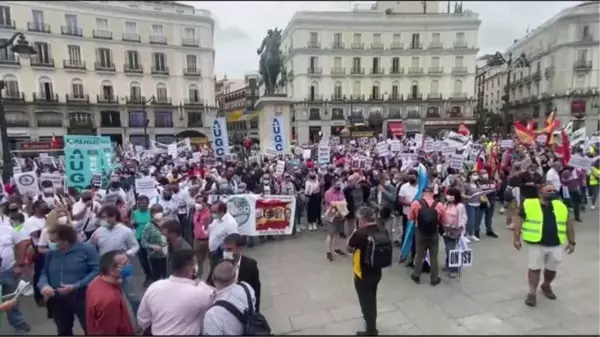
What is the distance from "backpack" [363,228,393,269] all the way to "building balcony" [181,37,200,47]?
147 ft

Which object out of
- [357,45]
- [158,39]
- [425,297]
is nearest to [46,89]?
[158,39]

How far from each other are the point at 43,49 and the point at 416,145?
129ft

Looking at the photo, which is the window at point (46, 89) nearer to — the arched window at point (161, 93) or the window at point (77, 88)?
the window at point (77, 88)

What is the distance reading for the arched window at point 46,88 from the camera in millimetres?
38562

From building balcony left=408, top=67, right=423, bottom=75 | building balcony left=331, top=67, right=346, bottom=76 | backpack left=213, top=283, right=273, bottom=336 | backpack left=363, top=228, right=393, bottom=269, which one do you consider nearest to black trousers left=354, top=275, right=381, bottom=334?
backpack left=363, top=228, right=393, bottom=269

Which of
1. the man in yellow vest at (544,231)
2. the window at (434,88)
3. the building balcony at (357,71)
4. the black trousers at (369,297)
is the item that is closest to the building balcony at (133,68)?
the building balcony at (357,71)

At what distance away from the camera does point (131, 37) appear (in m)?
41.9

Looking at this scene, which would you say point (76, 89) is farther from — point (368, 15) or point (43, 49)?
point (368, 15)

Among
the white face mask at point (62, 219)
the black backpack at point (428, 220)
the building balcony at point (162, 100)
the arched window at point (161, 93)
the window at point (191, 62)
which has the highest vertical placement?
the window at point (191, 62)

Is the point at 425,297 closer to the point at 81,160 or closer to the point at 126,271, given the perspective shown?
the point at 126,271

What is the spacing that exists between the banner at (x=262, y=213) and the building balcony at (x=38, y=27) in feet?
136

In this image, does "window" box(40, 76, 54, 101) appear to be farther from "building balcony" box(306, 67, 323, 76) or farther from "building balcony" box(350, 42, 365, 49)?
"building balcony" box(350, 42, 365, 49)

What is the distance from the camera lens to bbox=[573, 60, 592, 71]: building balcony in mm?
46031

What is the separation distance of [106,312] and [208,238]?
3.37 metres
